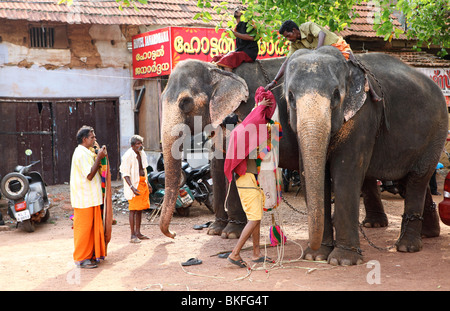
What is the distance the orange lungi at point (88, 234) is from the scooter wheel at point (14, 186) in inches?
118

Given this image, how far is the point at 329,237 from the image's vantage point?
6289mm

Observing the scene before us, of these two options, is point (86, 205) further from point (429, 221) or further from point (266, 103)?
point (429, 221)

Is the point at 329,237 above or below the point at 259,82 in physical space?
below

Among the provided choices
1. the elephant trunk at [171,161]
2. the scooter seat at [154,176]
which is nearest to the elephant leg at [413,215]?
the elephant trunk at [171,161]

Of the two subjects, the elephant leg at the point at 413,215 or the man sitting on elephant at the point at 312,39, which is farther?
the elephant leg at the point at 413,215

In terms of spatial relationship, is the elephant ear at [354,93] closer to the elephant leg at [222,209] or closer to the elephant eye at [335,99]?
the elephant eye at [335,99]

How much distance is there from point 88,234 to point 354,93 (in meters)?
3.41

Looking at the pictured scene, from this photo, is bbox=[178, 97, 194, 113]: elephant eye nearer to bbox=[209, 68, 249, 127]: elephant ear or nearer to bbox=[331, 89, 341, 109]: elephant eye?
bbox=[209, 68, 249, 127]: elephant ear

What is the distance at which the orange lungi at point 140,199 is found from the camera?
7898 mm

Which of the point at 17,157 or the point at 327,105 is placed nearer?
the point at 327,105

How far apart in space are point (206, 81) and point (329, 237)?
2644 mm

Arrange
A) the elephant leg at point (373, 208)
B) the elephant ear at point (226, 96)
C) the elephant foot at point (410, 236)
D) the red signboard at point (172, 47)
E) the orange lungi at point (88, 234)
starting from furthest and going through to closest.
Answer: the red signboard at point (172, 47)
the elephant leg at point (373, 208)
the elephant ear at point (226, 96)
the elephant foot at point (410, 236)
the orange lungi at point (88, 234)
